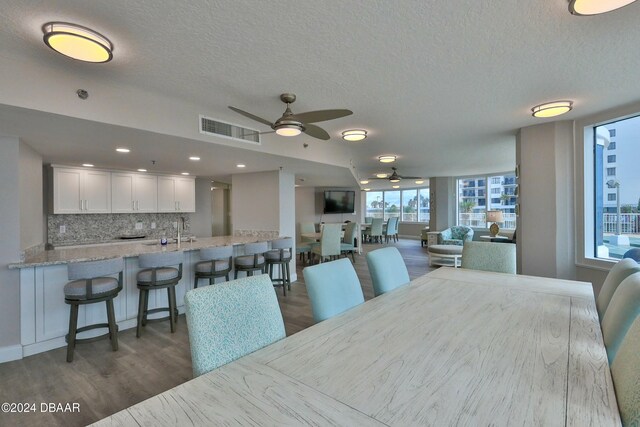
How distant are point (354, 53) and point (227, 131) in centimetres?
179

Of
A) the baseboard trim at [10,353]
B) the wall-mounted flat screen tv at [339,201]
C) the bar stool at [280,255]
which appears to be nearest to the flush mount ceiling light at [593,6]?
the bar stool at [280,255]

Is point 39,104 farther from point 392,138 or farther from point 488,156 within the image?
point 488,156

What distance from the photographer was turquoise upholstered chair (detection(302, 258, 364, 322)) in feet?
5.47

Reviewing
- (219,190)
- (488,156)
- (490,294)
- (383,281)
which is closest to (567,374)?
(490,294)

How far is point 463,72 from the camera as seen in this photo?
2.34m

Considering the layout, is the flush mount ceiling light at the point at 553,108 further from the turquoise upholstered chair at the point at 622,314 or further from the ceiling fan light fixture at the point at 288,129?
the ceiling fan light fixture at the point at 288,129

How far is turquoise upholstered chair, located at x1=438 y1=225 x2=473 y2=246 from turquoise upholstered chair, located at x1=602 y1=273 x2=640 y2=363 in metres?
6.88

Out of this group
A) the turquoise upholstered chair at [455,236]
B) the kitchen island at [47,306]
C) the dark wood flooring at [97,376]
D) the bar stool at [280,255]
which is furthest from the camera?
the turquoise upholstered chair at [455,236]

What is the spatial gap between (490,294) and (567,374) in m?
1.01

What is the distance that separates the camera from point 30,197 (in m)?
3.34

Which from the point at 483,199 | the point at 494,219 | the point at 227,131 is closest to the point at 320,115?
the point at 227,131

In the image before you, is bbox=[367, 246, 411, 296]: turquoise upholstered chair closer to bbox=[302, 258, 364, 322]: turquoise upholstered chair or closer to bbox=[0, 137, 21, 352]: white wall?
bbox=[302, 258, 364, 322]: turquoise upholstered chair

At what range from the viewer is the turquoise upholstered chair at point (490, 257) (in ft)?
9.21

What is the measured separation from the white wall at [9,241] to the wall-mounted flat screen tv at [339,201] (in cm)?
732
